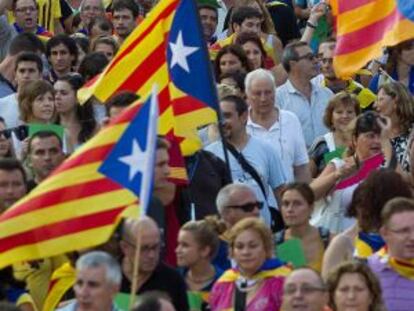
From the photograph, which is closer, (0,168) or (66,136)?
(0,168)

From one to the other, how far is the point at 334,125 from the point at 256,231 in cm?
378

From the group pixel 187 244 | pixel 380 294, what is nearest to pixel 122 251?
pixel 187 244

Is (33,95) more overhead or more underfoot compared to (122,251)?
more overhead

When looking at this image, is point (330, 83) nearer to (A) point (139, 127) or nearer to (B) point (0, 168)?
(B) point (0, 168)

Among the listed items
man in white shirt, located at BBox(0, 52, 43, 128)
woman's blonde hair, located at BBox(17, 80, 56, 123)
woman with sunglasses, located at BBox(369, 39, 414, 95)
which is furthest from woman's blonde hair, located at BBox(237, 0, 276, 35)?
woman's blonde hair, located at BBox(17, 80, 56, 123)

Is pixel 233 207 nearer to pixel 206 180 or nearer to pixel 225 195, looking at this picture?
pixel 225 195

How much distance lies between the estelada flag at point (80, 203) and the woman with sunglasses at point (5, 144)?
4.08m

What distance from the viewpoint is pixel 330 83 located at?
21.4 m

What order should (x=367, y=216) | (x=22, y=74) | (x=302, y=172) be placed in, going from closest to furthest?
(x=367, y=216), (x=302, y=172), (x=22, y=74)

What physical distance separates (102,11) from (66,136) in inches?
220

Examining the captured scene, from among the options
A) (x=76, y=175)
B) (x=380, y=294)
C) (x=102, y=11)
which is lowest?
(x=380, y=294)

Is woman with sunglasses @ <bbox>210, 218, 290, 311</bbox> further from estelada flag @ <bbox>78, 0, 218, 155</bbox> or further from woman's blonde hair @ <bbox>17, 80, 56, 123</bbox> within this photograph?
woman's blonde hair @ <bbox>17, 80, 56, 123</bbox>

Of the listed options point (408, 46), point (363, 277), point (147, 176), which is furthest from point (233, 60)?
point (147, 176)

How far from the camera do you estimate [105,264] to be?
46.9ft
